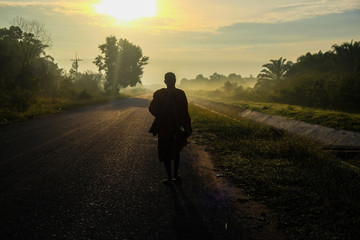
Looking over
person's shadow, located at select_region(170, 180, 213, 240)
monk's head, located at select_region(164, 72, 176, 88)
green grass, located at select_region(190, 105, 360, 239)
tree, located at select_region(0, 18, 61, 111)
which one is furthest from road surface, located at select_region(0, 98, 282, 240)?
tree, located at select_region(0, 18, 61, 111)

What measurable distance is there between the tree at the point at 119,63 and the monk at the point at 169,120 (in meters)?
60.0

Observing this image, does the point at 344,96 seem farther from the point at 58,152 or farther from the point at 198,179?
the point at 58,152

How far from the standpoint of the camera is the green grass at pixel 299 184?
12.1 ft

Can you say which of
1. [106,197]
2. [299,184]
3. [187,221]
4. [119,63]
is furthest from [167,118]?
[119,63]

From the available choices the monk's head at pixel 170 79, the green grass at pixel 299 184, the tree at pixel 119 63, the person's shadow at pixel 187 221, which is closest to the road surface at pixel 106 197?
the person's shadow at pixel 187 221

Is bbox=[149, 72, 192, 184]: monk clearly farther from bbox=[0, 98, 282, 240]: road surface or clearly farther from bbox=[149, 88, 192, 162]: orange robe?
bbox=[0, 98, 282, 240]: road surface

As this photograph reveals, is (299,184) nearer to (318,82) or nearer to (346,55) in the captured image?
(318,82)

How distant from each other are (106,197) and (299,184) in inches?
136

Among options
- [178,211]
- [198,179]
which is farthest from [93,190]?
[198,179]

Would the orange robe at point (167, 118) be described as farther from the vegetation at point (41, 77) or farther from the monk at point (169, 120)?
the vegetation at point (41, 77)

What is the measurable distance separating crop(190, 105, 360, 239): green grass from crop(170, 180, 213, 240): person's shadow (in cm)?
107

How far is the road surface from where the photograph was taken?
357 centimetres

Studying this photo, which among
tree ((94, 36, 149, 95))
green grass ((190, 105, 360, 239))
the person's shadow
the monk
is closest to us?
the person's shadow

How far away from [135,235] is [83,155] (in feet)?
15.0
